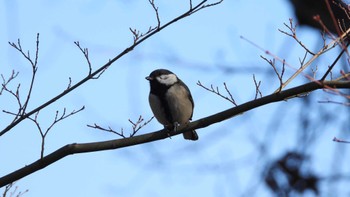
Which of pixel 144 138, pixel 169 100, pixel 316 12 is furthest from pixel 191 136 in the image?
pixel 316 12

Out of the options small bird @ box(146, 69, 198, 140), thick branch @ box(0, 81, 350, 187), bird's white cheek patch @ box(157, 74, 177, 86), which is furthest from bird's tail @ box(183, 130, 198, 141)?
thick branch @ box(0, 81, 350, 187)

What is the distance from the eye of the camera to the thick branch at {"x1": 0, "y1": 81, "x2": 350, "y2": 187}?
381 cm

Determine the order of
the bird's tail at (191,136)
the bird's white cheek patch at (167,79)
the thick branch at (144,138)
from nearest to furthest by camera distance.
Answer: the thick branch at (144,138), the bird's white cheek patch at (167,79), the bird's tail at (191,136)

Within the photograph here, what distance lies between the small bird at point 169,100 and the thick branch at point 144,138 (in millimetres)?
1108

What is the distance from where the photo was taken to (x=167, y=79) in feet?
19.2

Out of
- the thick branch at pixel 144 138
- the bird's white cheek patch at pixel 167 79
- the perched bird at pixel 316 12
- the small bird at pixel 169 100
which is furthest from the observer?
the bird's white cheek patch at pixel 167 79

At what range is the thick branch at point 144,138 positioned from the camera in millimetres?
3814

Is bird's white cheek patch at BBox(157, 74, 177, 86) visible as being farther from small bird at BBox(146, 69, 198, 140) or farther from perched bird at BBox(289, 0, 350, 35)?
perched bird at BBox(289, 0, 350, 35)

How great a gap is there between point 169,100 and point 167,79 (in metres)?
0.33

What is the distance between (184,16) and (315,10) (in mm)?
1267

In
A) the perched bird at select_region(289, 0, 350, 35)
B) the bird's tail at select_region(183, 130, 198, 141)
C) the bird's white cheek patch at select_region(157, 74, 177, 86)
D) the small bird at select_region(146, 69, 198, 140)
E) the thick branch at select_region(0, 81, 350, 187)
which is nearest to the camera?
the thick branch at select_region(0, 81, 350, 187)

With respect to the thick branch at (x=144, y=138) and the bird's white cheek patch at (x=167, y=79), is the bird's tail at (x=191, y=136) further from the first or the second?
the thick branch at (x=144, y=138)

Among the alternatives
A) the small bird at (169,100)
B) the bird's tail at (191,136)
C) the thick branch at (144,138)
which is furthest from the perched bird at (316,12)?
the bird's tail at (191,136)

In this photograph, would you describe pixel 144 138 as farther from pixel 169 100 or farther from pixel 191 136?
pixel 191 136
